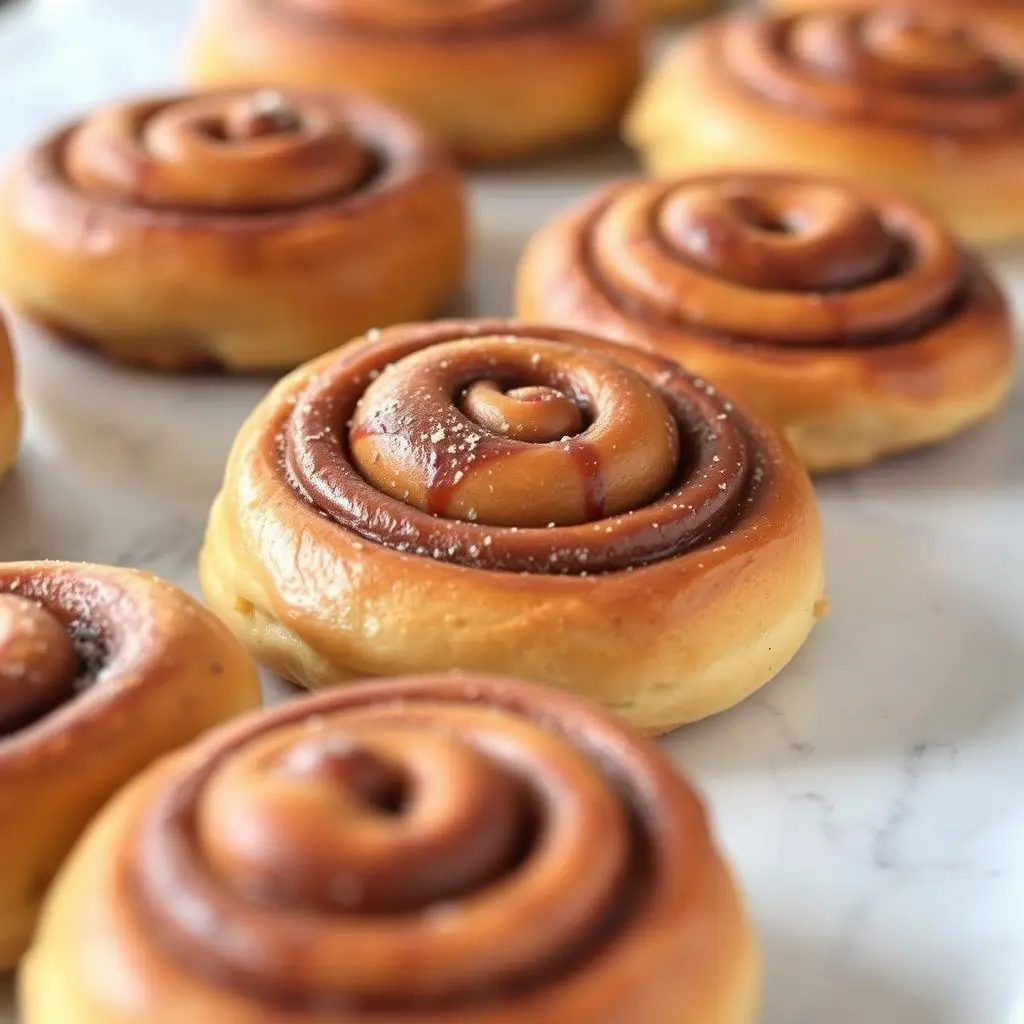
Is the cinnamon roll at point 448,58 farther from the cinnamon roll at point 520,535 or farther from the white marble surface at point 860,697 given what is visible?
the cinnamon roll at point 520,535

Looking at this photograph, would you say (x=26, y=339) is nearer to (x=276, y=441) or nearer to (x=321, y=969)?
(x=276, y=441)

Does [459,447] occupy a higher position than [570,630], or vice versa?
[459,447]

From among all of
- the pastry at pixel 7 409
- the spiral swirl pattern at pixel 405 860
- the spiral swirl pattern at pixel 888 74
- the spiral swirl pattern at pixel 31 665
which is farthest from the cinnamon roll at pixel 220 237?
the spiral swirl pattern at pixel 405 860

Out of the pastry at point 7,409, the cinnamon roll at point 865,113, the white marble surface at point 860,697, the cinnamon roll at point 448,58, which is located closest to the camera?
the white marble surface at point 860,697

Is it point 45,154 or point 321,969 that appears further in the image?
point 45,154

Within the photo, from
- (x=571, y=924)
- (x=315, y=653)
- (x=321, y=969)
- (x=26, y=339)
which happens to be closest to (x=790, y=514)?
(x=315, y=653)

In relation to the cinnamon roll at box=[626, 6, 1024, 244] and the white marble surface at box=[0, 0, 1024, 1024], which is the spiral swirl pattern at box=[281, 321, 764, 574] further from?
the cinnamon roll at box=[626, 6, 1024, 244]

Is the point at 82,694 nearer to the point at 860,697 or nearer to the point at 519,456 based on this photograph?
the point at 519,456
